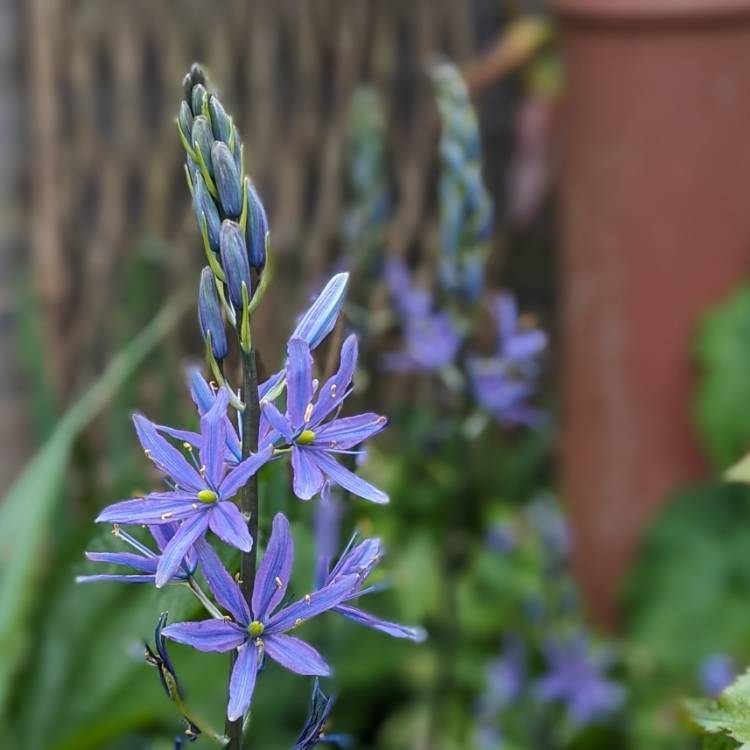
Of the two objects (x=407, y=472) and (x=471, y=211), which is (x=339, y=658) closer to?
(x=407, y=472)

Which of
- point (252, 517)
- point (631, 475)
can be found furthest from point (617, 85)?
point (252, 517)

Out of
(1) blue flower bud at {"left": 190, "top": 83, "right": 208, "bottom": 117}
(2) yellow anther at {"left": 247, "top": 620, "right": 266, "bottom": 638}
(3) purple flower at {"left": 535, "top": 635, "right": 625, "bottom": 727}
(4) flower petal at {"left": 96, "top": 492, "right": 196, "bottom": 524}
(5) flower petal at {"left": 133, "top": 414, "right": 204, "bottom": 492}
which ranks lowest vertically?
(3) purple flower at {"left": 535, "top": 635, "right": 625, "bottom": 727}

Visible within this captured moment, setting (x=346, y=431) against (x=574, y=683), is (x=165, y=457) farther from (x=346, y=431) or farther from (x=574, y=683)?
(x=574, y=683)

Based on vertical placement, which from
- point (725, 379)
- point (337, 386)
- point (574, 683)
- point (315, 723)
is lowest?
point (574, 683)

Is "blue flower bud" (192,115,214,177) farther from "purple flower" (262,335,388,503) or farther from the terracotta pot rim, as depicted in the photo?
the terracotta pot rim

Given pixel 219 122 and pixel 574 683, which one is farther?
pixel 574 683

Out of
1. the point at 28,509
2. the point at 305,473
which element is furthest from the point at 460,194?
the point at 305,473

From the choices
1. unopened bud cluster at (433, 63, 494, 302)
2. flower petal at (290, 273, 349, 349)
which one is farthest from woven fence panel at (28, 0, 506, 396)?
flower petal at (290, 273, 349, 349)
